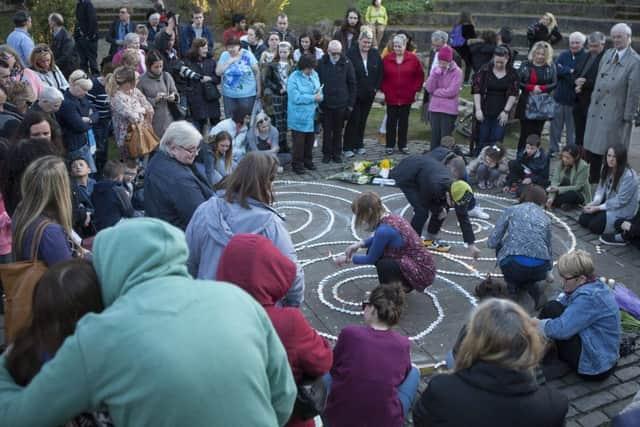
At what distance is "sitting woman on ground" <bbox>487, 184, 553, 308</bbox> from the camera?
6008 millimetres

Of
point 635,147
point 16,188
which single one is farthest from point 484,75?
point 16,188

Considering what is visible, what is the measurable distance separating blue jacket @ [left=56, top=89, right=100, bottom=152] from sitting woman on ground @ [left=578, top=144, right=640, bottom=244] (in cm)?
614

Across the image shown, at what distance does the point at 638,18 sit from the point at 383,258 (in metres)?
14.8

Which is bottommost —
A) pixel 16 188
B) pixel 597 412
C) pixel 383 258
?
pixel 597 412

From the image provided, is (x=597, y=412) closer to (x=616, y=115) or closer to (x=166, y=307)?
(x=166, y=307)

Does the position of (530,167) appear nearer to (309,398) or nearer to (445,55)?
(445,55)

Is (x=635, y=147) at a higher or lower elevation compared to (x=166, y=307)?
lower

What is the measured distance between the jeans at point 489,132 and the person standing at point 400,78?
4.14 ft

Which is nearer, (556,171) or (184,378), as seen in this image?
(184,378)

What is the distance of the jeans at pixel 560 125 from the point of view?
10.8 metres

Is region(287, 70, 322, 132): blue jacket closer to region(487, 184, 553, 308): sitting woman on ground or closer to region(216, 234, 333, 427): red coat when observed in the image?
region(487, 184, 553, 308): sitting woman on ground

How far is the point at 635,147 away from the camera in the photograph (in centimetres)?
1177

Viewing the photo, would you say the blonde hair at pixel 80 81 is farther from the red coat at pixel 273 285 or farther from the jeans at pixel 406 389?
the red coat at pixel 273 285

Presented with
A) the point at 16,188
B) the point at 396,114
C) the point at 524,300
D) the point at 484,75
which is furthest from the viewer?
the point at 396,114
